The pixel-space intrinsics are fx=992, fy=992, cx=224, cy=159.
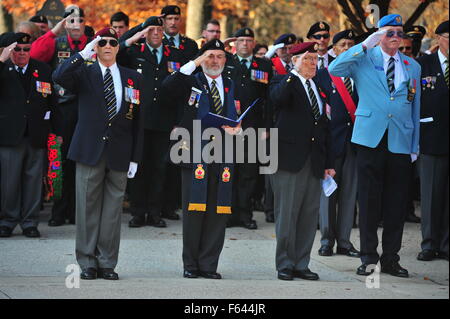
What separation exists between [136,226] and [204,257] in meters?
3.10

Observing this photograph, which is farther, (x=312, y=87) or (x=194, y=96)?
(x=312, y=87)

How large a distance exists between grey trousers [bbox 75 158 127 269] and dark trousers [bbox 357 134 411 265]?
2314 millimetres

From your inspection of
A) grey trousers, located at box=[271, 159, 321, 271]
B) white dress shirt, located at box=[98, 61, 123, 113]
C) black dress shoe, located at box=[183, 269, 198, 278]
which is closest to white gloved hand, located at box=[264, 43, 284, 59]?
grey trousers, located at box=[271, 159, 321, 271]

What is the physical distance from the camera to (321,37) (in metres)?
11.2

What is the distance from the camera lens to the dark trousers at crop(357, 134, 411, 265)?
9391mm

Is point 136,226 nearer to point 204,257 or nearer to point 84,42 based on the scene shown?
point 84,42

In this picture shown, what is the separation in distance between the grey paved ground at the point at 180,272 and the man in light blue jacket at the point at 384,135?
40 cm

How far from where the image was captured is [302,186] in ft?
30.2

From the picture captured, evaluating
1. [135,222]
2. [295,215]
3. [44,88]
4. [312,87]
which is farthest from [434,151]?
[44,88]

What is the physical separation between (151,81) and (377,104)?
3.53m

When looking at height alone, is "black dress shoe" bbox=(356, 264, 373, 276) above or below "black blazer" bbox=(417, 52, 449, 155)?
below

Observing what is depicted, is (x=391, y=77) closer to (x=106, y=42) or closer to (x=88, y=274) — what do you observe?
(x=106, y=42)

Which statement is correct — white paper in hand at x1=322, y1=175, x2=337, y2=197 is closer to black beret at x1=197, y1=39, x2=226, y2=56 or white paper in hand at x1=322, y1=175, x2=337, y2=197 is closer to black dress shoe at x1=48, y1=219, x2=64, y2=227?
black beret at x1=197, y1=39, x2=226, y2=56

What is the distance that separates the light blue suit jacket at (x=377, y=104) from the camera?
934 cm
